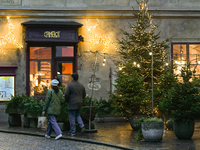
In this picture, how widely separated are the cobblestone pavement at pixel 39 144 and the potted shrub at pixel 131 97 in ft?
9.80

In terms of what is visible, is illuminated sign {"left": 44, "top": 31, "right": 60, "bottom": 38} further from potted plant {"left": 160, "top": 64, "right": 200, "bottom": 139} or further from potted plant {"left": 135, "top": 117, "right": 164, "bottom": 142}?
potted plant {"left": 135, "top": 117, "right": 164, "bottom": 142}

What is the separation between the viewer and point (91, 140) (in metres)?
10.3

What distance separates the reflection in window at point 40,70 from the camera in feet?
59.2

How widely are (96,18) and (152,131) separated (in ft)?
31.1

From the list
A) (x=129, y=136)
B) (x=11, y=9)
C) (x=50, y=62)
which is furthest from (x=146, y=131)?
(x=11, y=9)

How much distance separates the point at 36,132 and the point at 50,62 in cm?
631

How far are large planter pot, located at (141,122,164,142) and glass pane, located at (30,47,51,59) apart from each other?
9.27m

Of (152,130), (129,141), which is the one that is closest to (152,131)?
(152,130)

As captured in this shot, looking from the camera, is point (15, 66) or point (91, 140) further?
point (15, 66)

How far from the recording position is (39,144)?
991cm

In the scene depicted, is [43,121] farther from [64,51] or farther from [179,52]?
[179,52]

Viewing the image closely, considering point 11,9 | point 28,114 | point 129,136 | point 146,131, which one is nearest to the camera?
point 146,131

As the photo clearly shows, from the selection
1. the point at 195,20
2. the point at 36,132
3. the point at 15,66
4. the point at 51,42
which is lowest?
the point at 36,132

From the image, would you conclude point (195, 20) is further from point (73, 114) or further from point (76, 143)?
point (76, 143)
